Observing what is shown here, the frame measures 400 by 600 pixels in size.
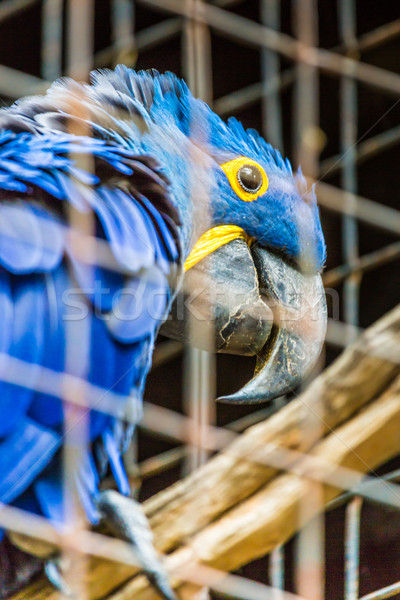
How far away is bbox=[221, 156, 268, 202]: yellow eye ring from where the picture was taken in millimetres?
1298

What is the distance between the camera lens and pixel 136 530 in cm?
119

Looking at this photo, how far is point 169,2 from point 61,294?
365mm

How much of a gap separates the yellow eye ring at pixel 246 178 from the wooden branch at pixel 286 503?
323 mm

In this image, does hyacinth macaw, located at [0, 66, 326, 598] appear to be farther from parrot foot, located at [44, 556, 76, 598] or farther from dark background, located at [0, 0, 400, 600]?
dark background, located at [0, 0, 400, 600]

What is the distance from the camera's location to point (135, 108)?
4.10 feet

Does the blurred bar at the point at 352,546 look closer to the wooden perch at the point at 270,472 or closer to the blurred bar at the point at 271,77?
the wooden perch at the point at 270,472

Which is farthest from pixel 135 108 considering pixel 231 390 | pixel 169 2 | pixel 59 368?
pixel 231 390

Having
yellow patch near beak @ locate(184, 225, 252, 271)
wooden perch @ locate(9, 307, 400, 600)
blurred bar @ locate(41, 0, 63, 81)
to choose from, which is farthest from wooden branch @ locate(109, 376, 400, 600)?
blurred bar @ locate(41, 0, 63, 81)

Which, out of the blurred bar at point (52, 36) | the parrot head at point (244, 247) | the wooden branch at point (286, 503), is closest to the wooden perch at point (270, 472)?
the wooden branch at point (286, 503)

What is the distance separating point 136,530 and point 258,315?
0.30m

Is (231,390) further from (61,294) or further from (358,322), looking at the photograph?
(61,294)

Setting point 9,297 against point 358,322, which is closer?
point 9,297

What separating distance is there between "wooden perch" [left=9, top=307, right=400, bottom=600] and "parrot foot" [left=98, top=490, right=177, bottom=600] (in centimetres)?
2

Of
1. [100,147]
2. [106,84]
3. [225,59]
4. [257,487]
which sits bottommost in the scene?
[257,487]
